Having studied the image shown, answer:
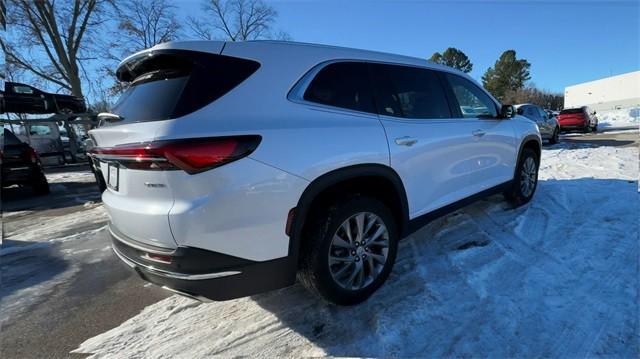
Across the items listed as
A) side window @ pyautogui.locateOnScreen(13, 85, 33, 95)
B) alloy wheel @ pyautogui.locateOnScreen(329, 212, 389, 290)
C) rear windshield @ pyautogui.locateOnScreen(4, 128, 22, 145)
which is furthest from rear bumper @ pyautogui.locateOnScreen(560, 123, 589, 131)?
side window @ pyautogui.locateOnScreen(13, 85, 33, 95)

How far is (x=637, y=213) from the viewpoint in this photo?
4246 mm

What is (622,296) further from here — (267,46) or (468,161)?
(267,46)

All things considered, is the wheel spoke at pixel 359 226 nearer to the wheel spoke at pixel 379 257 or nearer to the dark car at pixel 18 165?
the wheel spoke at pixel 379 257

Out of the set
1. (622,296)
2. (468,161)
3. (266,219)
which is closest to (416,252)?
(468,161)

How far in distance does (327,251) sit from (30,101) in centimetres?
1582

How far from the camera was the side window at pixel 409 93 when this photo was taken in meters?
2.98

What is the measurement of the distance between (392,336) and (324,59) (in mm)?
1958

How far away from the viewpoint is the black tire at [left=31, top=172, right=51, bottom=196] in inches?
341

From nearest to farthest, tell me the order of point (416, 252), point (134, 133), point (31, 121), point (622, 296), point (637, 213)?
point (134, 133) → point (622, 296) → point (416, 252) → point (637, 213) → point (31, 121)

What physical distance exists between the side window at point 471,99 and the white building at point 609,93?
59.4 metres

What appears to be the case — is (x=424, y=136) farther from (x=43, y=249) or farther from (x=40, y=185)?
(x=40, y=185)

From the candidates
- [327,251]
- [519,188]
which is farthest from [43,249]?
[519,188]

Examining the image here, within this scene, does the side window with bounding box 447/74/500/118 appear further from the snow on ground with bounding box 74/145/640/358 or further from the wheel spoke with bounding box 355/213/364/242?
the wheel spoke with bounding box 355/213/364/242

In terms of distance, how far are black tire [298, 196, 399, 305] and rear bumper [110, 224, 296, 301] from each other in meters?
0.18
